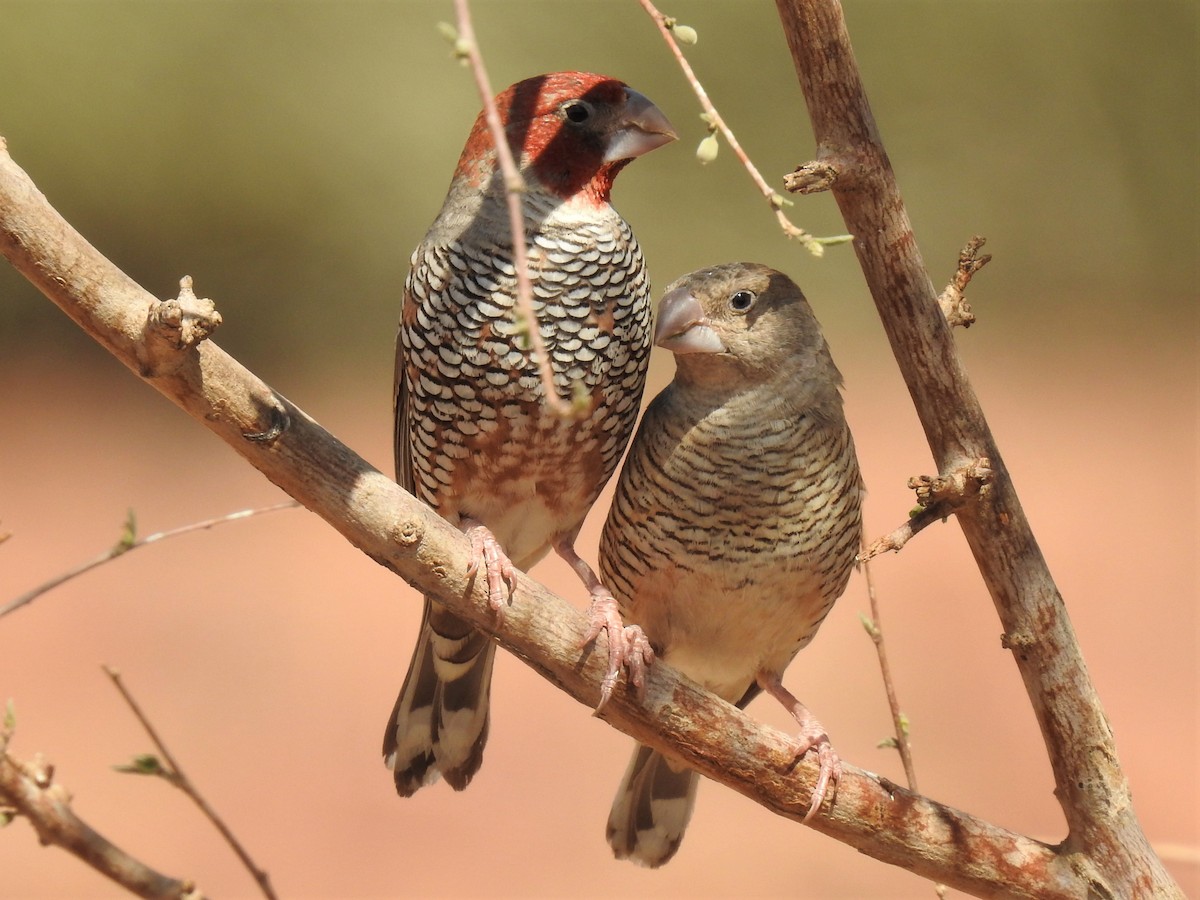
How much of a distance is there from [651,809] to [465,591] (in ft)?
3.59

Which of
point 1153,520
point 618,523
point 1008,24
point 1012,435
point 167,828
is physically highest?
point 1008,24

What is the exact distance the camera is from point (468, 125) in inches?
336

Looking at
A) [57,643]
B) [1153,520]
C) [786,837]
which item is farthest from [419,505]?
[1153,520]

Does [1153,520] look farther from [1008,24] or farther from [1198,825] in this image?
[1008,24]

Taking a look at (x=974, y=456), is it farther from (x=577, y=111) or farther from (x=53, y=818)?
(x=53, y=818)

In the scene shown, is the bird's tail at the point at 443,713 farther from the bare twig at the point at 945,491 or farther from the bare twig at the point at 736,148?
the bare twig at the point at 736,148

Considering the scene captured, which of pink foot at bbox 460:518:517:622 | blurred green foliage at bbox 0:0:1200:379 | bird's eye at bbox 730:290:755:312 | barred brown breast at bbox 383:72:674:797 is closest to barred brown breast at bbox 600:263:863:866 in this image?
bird's eye at bbox 730:290:755:312

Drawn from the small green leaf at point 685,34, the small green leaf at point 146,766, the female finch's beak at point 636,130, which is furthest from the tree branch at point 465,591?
the female finch's beak at point 636,130

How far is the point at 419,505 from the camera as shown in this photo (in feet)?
7.03

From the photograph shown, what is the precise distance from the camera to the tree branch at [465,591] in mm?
1848

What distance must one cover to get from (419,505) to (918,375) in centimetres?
85

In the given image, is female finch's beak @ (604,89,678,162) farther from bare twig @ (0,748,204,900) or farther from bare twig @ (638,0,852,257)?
bare twig @ (0,748,204,900)

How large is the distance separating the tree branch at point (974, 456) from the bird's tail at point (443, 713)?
1.28 m

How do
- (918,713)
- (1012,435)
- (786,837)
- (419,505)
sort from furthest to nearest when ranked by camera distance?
(1012,435)
(918,713)
(786,837)
(419,505)
